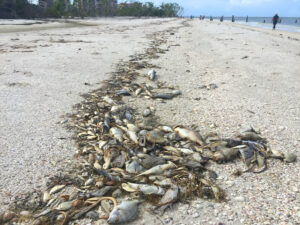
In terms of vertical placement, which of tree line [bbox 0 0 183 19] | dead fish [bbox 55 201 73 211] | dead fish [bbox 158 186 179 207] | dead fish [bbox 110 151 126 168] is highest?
tree line [bbox 0 0 183 19]

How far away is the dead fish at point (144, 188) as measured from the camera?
2.64m

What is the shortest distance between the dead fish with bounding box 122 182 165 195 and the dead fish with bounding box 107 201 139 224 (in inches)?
9.1

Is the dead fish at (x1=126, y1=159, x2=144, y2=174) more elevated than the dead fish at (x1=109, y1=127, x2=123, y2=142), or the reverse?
the dead fish at (x1=109, y1=127, x2=123, y2=142)

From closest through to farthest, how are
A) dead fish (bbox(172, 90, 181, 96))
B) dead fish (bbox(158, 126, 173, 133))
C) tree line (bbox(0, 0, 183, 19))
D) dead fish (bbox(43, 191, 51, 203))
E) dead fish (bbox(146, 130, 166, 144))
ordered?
1. dead fish (bbox(43, 191, 51, 203))
2. dead fish (bbox(146, 130, 166, 144))
3. dead fish (bbox(158, 126, 173, 133))
4. dead fish (bbox(172, 90, 181, 96))
5. tree line (bbox(0, 0, 183, 19))

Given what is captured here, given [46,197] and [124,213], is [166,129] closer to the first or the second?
[124,213]

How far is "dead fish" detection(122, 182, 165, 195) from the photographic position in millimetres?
2639

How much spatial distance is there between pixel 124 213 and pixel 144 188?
1.39 feet

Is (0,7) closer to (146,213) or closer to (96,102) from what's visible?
(96,102)

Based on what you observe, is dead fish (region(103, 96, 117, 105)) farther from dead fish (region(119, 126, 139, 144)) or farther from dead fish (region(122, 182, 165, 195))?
dead fish (region(122, 182, 165, 195))

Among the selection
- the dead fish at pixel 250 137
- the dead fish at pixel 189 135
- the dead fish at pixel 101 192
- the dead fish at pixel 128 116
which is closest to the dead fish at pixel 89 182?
the dead fish at pixel 101 192

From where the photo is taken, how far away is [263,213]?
236cm

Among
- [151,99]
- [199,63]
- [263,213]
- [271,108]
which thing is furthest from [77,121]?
[199,63]

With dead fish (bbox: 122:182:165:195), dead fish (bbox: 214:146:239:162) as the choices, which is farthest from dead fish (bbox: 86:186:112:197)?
dead fish (bbox: 214:146:239:162)

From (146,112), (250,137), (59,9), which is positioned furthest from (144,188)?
(59,9)
